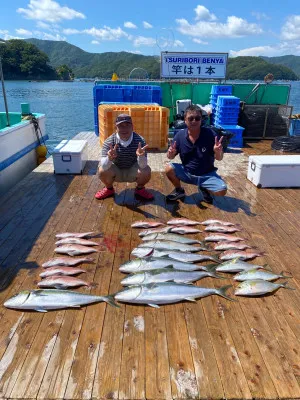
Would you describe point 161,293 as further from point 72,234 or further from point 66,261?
point 72,234

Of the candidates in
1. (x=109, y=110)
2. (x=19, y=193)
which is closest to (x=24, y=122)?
(x=109, y=110)

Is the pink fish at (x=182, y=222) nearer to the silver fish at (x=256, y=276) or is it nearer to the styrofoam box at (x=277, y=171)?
the silver fish at (x=256, y=276)

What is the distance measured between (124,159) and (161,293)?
284 cm

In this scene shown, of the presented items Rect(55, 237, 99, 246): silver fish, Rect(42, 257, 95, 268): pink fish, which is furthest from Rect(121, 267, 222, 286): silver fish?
Rect(55, 237, 99, 246): silver fish

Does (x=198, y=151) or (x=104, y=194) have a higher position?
(x=198, y=151)

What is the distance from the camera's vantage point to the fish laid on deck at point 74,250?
357 centimetres

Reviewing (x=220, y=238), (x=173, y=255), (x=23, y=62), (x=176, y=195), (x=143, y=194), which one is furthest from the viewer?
(x=23, y=62)

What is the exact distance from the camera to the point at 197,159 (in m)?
5.06

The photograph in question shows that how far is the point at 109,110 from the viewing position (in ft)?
27.5

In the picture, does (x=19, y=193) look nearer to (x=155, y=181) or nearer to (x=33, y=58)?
(x=155, y=181)

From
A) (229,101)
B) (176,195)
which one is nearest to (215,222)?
(176,195)

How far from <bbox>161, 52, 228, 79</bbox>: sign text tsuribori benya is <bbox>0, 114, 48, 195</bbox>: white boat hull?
5663 mm

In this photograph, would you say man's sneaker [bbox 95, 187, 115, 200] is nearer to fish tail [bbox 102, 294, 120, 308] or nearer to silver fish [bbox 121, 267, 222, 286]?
silver fish [bbox 121, 267, 222, 286]

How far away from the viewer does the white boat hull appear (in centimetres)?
648
